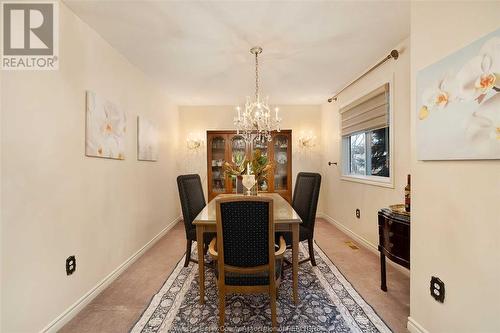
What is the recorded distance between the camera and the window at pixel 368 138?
9.03ft

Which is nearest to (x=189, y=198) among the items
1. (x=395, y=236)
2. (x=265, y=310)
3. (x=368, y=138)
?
(x=265, y=310)

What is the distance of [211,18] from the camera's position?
1.89m

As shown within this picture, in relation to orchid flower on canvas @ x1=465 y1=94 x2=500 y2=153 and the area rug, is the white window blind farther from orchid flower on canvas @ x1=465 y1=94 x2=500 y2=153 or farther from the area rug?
the area rug

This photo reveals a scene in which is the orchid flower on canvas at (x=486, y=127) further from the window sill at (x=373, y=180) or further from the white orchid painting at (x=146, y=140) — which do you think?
the white orchid painting at (x=146, y=140)

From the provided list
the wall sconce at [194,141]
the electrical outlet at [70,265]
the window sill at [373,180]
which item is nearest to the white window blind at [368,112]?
the window sill at [373,180]

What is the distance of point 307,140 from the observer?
470 cm

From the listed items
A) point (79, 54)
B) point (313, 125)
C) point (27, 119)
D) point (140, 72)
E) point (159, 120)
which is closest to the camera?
point (27, 119)

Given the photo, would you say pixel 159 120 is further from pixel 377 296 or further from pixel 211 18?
pixel 377 296

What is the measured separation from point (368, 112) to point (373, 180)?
2.98 ft

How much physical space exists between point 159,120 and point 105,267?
2.33 m

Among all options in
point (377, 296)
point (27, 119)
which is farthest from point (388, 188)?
point (27, 119)

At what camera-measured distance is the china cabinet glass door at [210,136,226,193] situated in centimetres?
467

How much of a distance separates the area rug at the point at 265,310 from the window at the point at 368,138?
1428 millimetres

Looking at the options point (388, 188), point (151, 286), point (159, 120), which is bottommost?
point (151, 286)
